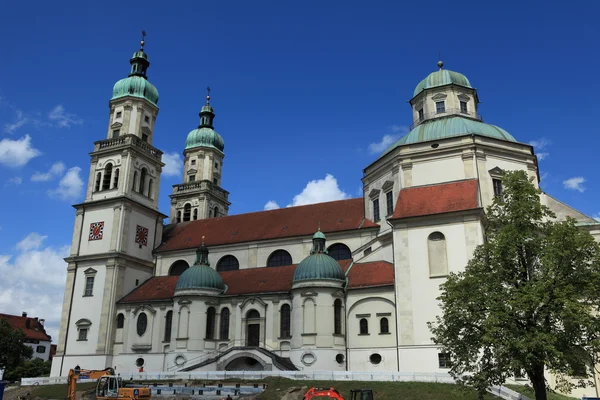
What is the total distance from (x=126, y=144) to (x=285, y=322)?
22.4m

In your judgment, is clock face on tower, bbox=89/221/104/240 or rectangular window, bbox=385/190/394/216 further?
clock face on tower, bbox=89/221/104/240

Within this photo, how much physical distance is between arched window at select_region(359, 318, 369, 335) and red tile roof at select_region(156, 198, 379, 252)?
809cm

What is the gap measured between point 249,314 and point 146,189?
17.9 m

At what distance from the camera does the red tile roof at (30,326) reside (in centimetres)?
7588

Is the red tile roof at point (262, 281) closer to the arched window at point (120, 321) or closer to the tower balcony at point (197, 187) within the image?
the arched window at point (120, 321)

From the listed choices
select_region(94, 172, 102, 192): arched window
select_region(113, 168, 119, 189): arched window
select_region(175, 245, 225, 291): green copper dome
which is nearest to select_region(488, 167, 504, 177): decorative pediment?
select_region(175, 245, 225, 291): green copper dome

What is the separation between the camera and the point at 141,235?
1858 inches

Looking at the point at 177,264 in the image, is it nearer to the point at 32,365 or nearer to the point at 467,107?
the point at 32,365

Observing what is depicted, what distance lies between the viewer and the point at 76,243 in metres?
46.4

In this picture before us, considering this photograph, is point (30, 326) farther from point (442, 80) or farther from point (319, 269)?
point (442, 80)

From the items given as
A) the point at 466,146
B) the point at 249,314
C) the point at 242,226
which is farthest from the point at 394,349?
the point at 242,226

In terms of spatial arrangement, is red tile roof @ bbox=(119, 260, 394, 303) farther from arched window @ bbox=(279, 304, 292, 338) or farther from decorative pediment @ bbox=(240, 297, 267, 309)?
arched window @ bbox=(279, 304, 292, 338)

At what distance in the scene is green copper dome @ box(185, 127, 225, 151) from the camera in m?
65.5

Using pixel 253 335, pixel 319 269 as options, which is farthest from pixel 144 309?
pixel 319 269
